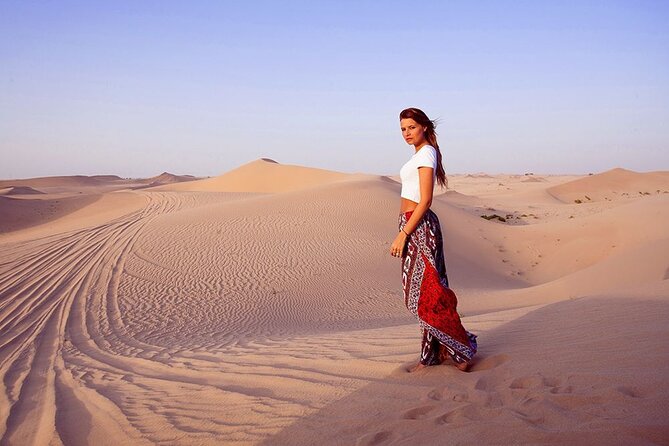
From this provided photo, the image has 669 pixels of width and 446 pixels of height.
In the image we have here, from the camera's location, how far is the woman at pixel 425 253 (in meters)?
3.59

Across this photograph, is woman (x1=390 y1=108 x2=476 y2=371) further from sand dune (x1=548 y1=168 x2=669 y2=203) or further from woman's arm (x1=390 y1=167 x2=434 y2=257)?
sand dune (x1=548 y1=168 x2=669 y2=203)

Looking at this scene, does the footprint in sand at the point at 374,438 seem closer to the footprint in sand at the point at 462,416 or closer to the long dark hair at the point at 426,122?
the footprint in sand at the point at 462,416

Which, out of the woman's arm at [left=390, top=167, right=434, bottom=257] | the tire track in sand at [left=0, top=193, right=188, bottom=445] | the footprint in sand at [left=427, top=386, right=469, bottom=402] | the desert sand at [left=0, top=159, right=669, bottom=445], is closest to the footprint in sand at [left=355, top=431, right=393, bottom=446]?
the desert sand at [left=0, top=159, right=669, bottom=445]

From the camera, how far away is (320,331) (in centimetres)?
787

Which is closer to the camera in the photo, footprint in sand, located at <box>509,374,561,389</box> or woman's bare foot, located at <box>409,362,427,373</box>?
footprint in sand, located at <box>509,374,561,389</box>

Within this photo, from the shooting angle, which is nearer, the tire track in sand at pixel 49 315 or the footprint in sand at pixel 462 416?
the footprint in sand at pixel 462 416

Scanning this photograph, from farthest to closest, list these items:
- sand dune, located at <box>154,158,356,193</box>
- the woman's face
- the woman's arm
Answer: sand dune, located at <box>154,158,356,193</box>
the woman's face
the woman's arm

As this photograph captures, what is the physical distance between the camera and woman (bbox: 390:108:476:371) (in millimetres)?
3590

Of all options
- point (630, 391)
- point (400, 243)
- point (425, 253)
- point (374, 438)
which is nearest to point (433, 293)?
point (425, 253)

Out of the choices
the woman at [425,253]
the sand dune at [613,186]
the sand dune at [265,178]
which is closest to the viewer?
the woman at [425,253]

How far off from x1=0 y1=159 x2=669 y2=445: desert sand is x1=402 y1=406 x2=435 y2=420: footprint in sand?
0.03 ft

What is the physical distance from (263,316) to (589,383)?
273 inches

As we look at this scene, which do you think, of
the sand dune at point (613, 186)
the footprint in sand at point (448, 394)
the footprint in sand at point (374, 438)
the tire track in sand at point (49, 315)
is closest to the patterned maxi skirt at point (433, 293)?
the footprint in sand at point (448, 394)

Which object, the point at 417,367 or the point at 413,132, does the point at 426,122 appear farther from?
the point at 417,367
